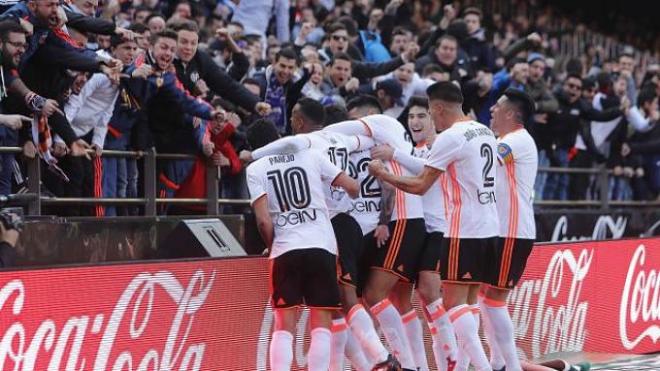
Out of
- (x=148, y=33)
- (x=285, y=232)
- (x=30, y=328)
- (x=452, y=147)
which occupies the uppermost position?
(x=148, y=33)

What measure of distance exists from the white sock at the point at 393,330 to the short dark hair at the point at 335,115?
1776 mm

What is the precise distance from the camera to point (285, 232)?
10023 millimetres

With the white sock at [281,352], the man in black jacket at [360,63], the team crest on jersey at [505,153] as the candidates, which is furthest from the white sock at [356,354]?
the man in black jacket at [360,63]

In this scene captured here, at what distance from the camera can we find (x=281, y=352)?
979cm

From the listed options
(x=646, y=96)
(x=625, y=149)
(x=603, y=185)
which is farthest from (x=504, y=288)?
(x=646, y=96)

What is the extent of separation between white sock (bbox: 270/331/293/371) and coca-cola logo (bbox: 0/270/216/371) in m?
0.66

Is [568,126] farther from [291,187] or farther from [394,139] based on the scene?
[291,187]

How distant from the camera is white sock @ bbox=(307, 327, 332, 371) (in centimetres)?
988

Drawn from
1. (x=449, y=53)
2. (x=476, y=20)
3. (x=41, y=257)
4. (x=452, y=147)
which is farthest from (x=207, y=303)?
(x=476, y=20)

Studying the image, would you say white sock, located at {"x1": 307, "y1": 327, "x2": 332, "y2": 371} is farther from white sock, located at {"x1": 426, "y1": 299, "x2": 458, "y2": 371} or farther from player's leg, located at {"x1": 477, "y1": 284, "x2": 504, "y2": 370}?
player's leg, located at {"x1": 477, "y1": 284, "x2": 504, "y2": 370}

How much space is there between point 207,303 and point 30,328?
1.80 meters

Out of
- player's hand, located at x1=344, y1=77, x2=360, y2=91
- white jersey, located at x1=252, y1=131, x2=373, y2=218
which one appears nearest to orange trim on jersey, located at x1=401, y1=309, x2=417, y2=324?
white jersey, located at x1=252, y1=131, x2=373, y2=218

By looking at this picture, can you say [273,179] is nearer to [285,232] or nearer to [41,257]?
[285,232]

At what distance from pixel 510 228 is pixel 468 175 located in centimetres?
65
